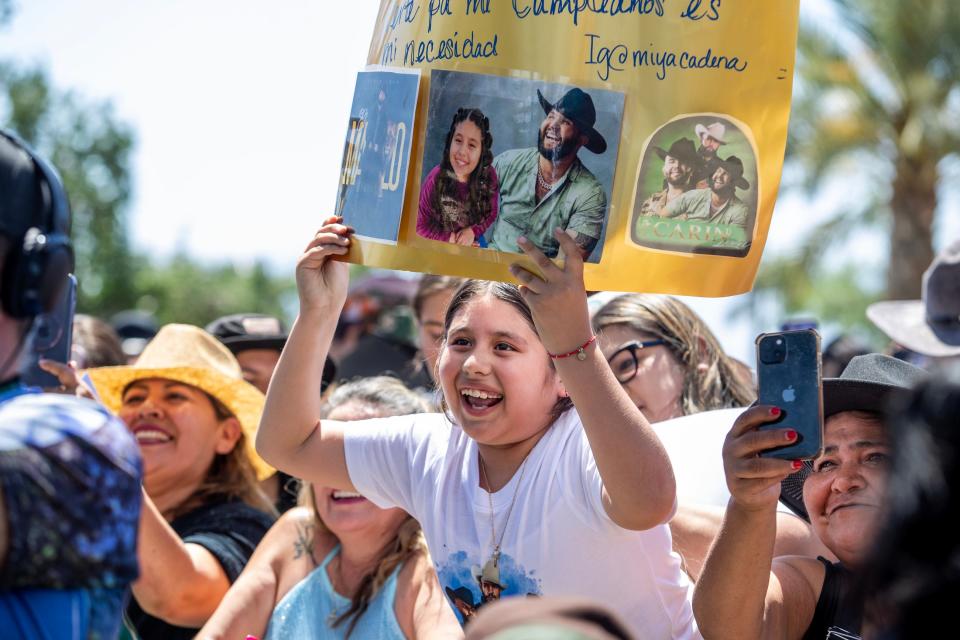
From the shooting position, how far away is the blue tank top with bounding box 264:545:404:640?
344cm

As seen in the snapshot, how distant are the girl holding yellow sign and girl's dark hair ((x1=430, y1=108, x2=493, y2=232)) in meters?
0.13

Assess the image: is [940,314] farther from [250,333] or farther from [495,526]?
[250,333]

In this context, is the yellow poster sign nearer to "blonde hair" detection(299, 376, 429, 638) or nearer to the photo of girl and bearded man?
the photo of girl and bearded man

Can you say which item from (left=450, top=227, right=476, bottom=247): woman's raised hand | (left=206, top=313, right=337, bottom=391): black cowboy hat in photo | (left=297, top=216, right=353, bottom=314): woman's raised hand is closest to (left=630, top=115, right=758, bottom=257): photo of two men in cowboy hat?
(left=450, top=227, right=476, bottom=247): woman's raised hand

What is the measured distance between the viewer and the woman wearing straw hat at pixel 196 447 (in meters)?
3.97

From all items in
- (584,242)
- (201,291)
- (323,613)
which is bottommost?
(201,291)

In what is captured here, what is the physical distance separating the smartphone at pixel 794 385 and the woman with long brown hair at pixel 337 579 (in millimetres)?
1384

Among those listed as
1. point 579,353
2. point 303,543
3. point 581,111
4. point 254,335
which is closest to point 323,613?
point 303,543

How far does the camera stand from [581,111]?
7.77ft

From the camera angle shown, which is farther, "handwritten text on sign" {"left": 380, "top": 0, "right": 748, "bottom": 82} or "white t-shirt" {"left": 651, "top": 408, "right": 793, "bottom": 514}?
"white t-shirt" {"left": 651, "top": 408, "right": 793, "bottom": 514}

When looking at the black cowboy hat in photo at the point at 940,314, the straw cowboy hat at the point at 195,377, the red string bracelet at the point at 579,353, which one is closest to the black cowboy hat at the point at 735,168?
the red string bracelet at the point at 579,353

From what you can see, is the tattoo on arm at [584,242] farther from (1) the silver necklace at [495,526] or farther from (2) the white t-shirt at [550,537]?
(1) the silver necklace at [495,526]

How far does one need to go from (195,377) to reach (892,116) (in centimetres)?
1064

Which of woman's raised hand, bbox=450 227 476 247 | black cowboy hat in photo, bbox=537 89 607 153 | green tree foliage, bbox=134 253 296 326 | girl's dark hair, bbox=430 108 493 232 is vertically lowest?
green tree foliage, bbox=134 253 296 326
